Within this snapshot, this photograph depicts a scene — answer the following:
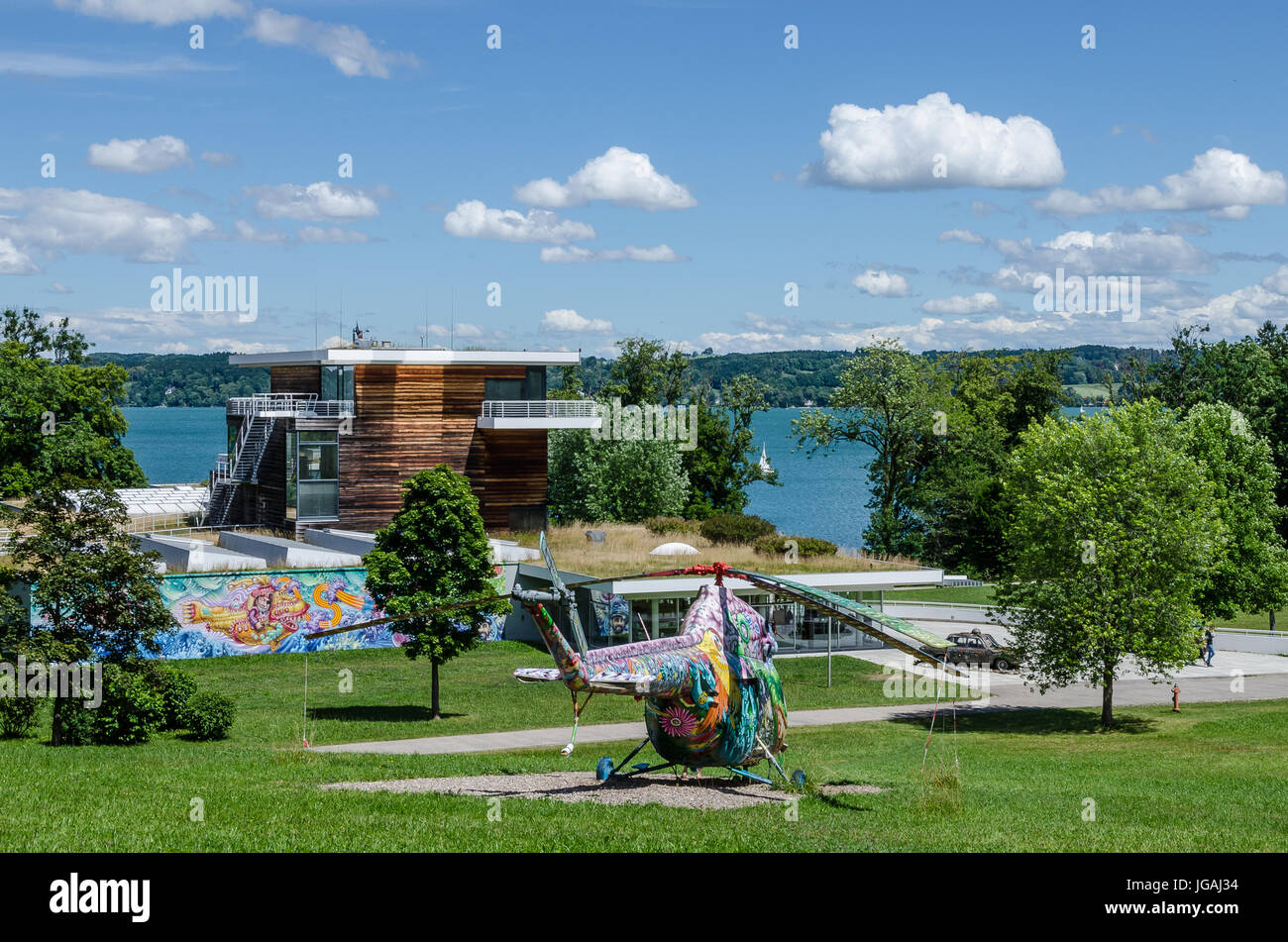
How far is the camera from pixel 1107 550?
35.2m

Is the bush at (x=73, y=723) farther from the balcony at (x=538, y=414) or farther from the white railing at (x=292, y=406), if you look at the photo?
the balcony at (x=538, y=414)

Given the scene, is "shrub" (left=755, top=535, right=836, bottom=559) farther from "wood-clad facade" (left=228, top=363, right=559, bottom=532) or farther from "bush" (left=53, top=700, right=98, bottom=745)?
"bush" (left=53, top=700, right=98, bottom=745)

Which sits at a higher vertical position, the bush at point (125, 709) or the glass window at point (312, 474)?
the glass window at point (312, 474)

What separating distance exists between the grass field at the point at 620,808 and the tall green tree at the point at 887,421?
41171mm

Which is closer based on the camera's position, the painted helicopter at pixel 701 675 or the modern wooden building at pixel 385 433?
the painted helicopter at pixel 701 675

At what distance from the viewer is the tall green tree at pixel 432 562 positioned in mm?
35750

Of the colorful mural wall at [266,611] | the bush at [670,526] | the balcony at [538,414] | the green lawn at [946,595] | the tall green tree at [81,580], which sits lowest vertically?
the green lawn at [946,595]

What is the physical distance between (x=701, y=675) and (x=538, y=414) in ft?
144

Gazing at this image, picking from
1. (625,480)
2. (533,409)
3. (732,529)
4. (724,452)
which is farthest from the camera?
(724,452)

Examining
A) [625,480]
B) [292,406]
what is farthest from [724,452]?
[292,406]

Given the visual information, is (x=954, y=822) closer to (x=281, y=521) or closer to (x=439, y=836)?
(x=439, y=836)

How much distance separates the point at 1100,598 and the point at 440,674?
2183 cm

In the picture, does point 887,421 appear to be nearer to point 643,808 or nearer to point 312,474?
point 312,474

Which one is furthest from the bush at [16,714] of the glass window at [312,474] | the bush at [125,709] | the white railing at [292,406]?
the white railing at [292,406]
